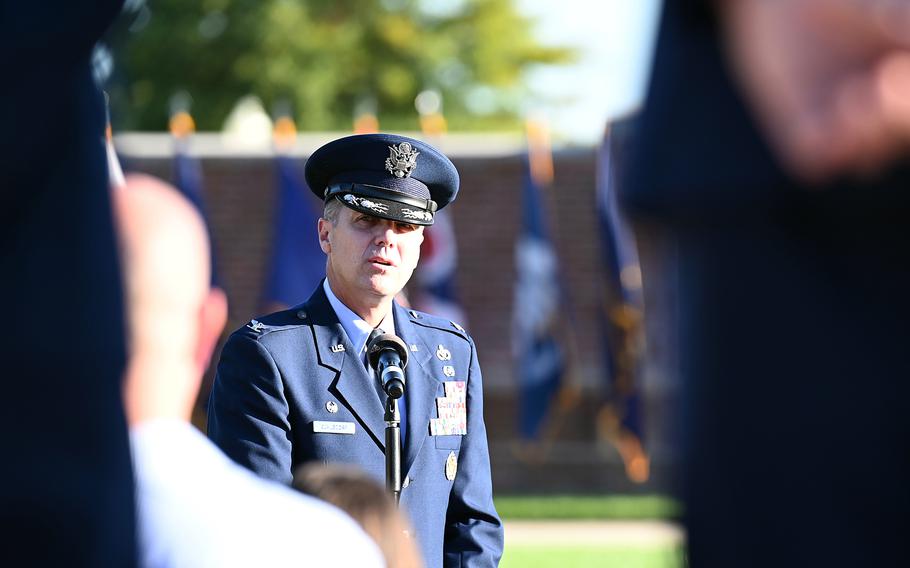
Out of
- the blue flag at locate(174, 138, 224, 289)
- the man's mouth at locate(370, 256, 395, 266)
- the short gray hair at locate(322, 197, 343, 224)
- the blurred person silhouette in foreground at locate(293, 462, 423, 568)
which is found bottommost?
the blurred person silhouette in foreground at locate(293, 462, 423, 568)

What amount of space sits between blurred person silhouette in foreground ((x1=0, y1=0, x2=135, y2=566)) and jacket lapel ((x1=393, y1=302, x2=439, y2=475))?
7.59 feet

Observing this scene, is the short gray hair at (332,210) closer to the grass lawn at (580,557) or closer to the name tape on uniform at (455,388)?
the name tape on uniform at (455,388)

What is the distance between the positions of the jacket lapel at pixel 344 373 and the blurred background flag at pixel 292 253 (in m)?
11.2

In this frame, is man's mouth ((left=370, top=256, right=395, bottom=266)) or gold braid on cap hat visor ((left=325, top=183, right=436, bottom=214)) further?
gold braid on cap hat visor ((left=325, top=183, right=436, bottom=214))

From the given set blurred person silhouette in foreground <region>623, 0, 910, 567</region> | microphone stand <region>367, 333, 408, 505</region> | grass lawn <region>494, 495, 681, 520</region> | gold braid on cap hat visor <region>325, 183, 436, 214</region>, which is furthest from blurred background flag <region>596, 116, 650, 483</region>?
blurred person silhouette in foreground <region>623, 0, 910, 567</region>

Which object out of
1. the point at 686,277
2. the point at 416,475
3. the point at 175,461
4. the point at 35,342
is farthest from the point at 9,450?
the point at 416,475

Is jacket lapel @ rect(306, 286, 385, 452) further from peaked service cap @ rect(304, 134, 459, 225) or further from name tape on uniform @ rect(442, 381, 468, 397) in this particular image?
peaked service cap @ rect(304, 134, 459, 225)

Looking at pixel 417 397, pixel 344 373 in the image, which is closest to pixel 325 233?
pixel 344 373

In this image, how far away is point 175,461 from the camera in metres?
1.79

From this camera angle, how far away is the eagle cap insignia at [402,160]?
4371 millimetres

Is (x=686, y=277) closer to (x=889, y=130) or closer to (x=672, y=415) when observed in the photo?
(x=672, y=415)

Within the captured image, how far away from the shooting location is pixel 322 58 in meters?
34.9

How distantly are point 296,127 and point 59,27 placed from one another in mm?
33628

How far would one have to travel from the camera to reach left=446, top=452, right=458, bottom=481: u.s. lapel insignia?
403cm
